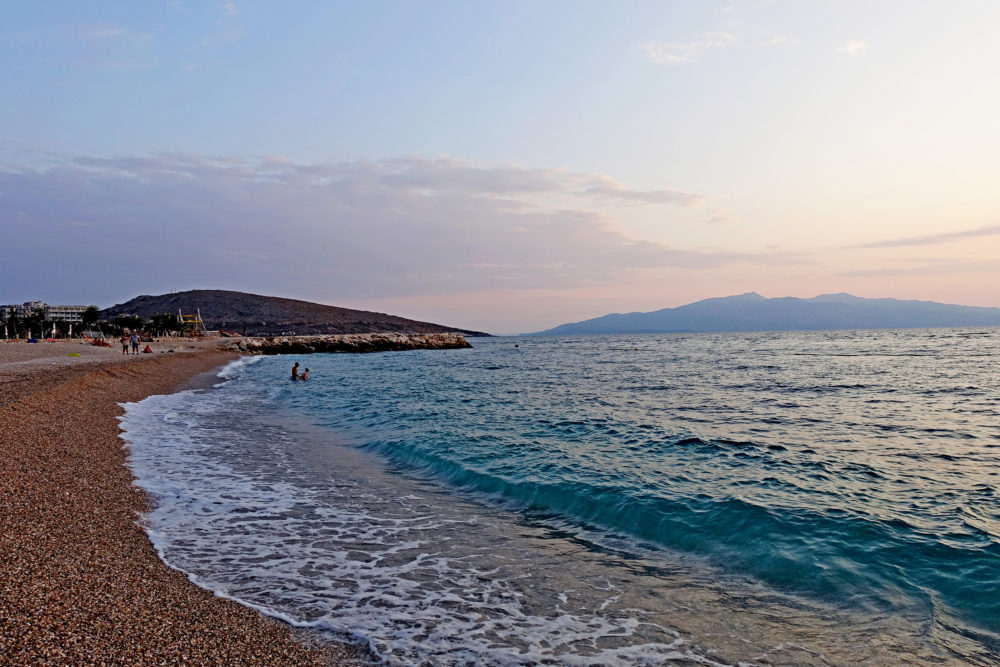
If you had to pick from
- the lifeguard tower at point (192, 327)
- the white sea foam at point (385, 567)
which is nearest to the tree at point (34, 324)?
Answer: the lifeguard tower at point (192, 327)

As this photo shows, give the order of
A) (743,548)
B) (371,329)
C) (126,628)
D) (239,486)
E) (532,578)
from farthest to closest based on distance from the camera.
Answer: (371,329), (239,486), (743,548), (532,578), (126,628)

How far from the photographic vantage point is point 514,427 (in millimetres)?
17547

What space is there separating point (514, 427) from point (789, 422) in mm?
8454

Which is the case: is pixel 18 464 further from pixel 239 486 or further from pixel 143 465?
pixel 239 486

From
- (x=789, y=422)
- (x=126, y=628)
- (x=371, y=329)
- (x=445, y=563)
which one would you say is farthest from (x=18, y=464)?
(x=371, y=329)

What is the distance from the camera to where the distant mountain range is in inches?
6156

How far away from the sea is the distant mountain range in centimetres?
14093

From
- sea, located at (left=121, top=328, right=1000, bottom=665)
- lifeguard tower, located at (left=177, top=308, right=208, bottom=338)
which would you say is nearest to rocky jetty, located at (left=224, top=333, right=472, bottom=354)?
lifeguard tower, located at (left=177, top=308, right=208, bottom=338)

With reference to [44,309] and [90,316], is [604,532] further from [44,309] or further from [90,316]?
[44,309]

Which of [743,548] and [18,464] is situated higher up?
[18,464]

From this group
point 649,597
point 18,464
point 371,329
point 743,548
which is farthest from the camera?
point 371,329

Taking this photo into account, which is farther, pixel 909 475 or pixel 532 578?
pixel 909 475

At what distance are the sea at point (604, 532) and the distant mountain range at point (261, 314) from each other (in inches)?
5549

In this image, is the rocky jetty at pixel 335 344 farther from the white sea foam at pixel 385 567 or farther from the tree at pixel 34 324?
the white sea foam at pixel 385 567
